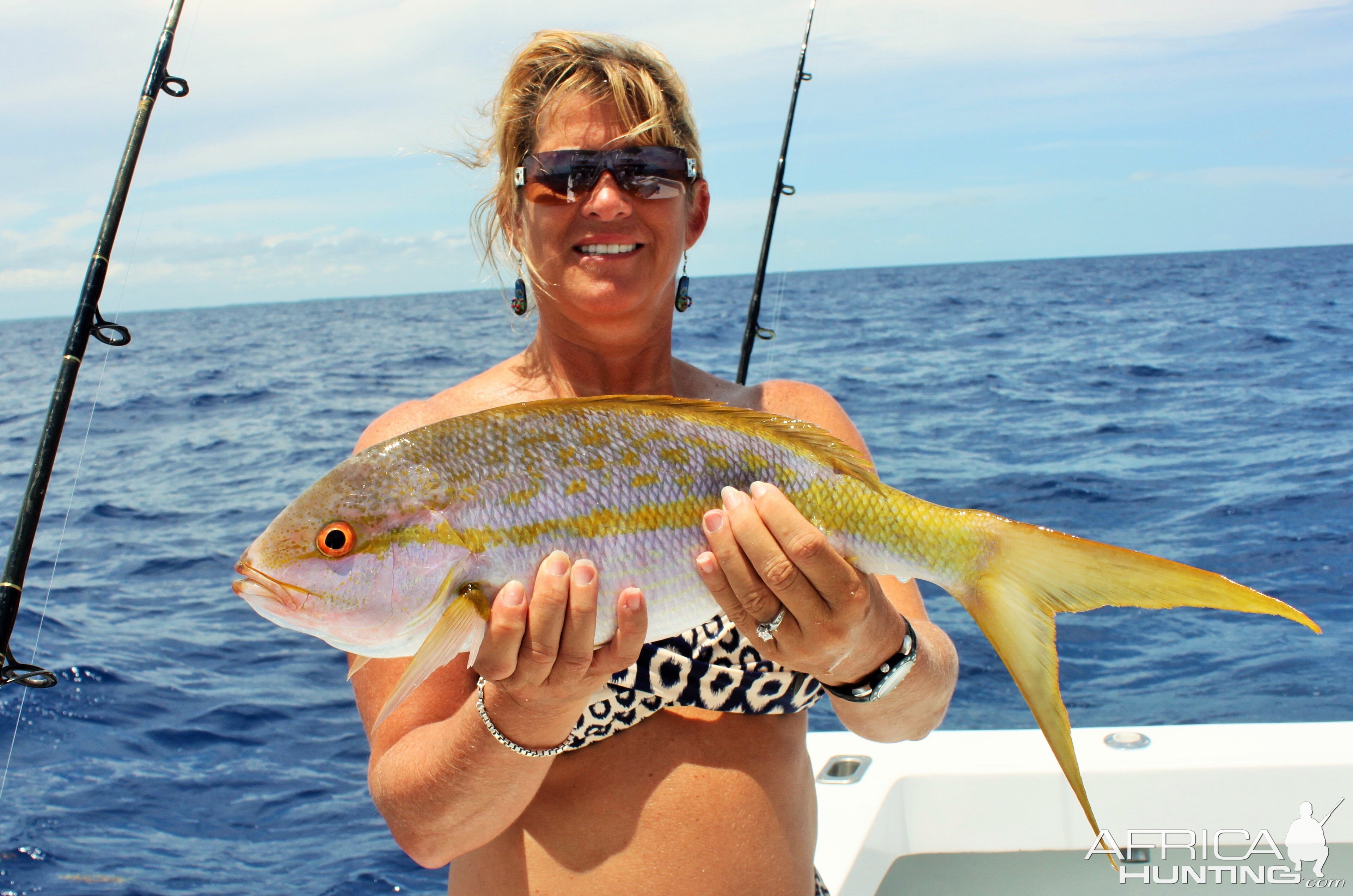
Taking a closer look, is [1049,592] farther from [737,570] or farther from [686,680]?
[686,680]

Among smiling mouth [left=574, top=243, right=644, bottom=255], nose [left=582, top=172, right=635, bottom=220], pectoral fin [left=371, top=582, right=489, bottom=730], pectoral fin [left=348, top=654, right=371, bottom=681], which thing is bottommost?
pectoral fin [left=348, top=654, right=371, bottom=681]

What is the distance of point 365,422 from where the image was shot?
1470 cm

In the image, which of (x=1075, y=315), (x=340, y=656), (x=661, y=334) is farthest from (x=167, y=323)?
(x=661, y=334)

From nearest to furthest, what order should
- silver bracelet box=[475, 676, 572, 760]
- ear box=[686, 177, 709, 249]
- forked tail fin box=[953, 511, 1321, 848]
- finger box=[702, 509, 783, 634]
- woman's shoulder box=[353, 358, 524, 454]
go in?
forked tail fin box=[953, 511, 1321, 848], finger box=[702, 509, 783, 634], silver bracelet box=[475, 676, 572, 760], woman's shoulder box=[353, 358, 524, 454], ear box=[686, 177, 709, 249]

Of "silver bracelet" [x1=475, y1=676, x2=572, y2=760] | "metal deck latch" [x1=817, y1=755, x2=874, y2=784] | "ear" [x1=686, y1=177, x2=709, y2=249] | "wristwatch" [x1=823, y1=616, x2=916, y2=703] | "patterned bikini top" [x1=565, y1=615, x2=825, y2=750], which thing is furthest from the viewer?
"metal deck latch" [x1=817, y1=755, x2=874, y2=784]

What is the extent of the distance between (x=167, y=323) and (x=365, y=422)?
2908 inches

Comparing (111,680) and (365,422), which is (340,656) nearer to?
(111,680)

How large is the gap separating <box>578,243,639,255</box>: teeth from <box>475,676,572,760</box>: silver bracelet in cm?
98

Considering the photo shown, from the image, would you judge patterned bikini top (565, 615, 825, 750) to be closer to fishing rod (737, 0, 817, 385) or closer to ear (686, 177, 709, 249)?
ear (686, 177, 709, 249)

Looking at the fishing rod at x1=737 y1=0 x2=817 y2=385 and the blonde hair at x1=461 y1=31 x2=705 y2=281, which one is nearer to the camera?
the blonde hair at x1=461 y1=31 x2=705 y2=281

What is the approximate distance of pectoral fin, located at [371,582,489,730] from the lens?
Result: 154 cm

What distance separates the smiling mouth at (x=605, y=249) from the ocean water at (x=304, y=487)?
2.16 meters

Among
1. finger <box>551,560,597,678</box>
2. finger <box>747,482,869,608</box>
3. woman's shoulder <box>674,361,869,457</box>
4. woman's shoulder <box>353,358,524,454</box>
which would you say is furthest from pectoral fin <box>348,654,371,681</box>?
woman's shoulder <box>674,361,869,457</box>

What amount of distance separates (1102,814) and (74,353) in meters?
3.60
